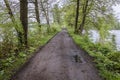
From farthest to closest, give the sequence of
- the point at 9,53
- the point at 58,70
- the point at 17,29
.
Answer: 1. the point at 17,29
2. the point at 9,53
3. the point at 58,70

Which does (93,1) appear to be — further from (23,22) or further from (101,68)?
(101,68)

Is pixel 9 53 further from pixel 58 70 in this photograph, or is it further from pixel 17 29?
pixel 58 70

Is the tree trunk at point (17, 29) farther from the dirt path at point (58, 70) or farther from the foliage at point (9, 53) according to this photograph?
the dirt path at point (58, 70)

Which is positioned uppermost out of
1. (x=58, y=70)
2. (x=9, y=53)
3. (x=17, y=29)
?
(x=17, y=29)

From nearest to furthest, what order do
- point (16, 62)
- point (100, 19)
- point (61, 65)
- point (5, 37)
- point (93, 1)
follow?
point (61, 65), point (16, 62), point (5, 37), point (93, 1), point (100, 19)

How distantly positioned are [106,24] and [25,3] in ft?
39.7

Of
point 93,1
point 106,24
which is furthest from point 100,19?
point 93,1

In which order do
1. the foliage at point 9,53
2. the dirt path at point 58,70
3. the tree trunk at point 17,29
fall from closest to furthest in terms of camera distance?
the dirt path at point 58,70, the foliage at point 9,53, the tree trunk at point 17,29

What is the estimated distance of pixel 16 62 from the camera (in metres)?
6.90

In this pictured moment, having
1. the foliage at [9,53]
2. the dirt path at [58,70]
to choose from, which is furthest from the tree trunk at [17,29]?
the dirt path at [58,70]

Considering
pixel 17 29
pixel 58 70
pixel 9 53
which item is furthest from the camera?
pixel 17 29

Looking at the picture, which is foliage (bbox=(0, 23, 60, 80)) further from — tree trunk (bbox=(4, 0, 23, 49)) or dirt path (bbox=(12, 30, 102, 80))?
dirt path (bbox=(12, 30, 102, 80))

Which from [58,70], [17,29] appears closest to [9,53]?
[17,29]

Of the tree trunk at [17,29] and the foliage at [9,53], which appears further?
the tree trunk at [17,29]
